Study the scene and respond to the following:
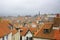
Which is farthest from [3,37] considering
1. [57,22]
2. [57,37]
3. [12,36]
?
[57,37]

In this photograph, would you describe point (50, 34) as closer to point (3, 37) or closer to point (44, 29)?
point (44, 29)

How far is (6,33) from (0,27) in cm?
58

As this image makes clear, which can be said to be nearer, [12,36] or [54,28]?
[54,28]

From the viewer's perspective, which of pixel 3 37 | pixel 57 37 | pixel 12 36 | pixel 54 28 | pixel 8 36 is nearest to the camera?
pixel 57 37

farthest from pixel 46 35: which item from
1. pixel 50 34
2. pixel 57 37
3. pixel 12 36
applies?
pixel 12 36

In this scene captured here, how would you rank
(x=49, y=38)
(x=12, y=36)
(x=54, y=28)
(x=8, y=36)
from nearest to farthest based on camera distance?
(x=49, y=38) < (x=54, y=28) < (x=8, y=36) < (x=12, y=36)

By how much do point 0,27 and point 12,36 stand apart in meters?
1.93

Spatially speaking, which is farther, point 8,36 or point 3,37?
point 8,36

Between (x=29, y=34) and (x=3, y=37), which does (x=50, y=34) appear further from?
(x=29, y=34)

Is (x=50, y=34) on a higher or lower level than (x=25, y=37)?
higher

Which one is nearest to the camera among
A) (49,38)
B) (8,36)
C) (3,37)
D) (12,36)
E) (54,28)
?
(49,38)

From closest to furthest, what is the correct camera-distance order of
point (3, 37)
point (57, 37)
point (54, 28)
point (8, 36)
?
point (57, 37)
point (54, 28)
point (3, 37)
point (8, 36)

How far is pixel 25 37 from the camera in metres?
16.1

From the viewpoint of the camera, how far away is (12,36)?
1521 centimetres
